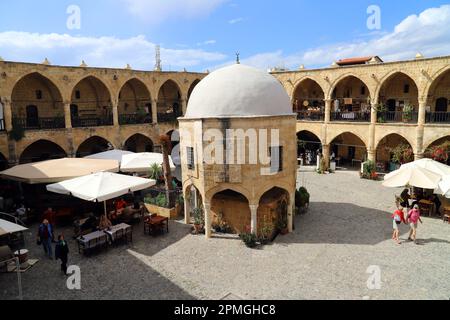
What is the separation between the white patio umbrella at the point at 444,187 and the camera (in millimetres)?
11766

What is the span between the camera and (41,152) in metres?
21.6

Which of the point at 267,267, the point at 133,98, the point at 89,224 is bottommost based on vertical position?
the point at 267,267

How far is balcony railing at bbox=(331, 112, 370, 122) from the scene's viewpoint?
22.9m

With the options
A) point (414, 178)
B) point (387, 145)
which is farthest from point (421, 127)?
point (414, 178)

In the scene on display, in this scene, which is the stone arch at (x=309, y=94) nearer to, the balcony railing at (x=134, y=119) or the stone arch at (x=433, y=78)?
the stone arch at (x=433, y=78)

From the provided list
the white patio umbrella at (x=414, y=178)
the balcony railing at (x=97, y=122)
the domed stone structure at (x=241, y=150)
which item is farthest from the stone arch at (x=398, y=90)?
the balcony railing at (x=97, y=122)

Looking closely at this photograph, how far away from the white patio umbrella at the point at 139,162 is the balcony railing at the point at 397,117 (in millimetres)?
14532

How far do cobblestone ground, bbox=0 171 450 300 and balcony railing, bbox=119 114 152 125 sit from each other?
13.0 m

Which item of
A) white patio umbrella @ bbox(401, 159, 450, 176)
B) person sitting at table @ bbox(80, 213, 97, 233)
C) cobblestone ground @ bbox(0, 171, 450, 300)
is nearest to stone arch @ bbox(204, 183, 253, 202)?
cobblestone ground @ bbox(0, 171, 450, 300)

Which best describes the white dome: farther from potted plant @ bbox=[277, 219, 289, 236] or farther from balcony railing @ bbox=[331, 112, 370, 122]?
balcony railing @ bbox=[331, 112, 370, 122]

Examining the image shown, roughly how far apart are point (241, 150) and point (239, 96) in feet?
6.33

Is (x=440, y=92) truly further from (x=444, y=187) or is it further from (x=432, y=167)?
(x=444, y=187)

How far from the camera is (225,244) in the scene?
36.2 feet
